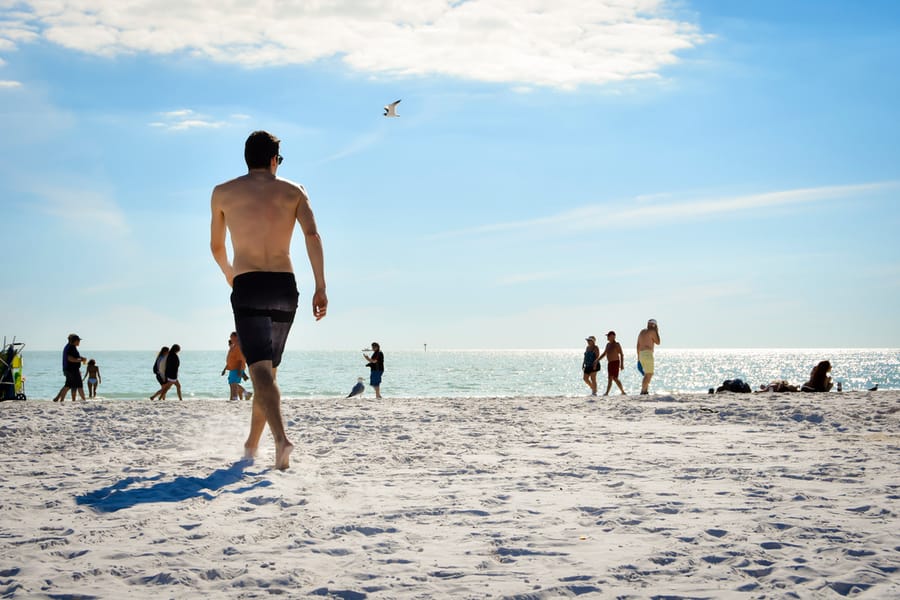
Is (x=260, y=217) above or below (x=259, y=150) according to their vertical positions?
below

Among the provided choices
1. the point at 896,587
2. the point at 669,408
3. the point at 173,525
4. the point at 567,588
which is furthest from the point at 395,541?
the point at 669,408

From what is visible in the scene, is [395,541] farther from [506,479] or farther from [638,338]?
[638,338]

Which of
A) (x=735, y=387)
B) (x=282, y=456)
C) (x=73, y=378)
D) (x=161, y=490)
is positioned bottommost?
(x=735, y=387)

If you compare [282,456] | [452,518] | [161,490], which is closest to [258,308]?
[282,456]

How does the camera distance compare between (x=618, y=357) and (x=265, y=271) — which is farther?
(x=618, y=357)

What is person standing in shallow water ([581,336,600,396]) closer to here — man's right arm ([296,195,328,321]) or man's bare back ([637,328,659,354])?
man's bare back ([637,328,659,354])

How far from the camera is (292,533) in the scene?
125 inches

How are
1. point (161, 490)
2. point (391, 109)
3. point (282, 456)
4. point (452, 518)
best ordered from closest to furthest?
point (452, 518) < point (161, 490) < point (282, 456) < point (391, 109)

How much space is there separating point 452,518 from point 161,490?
1.74 metres

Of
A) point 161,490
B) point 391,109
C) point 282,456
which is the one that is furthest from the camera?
point 391,109

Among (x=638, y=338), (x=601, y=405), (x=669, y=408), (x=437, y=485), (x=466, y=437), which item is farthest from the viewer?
(x=638, y=338)

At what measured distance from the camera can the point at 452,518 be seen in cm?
346

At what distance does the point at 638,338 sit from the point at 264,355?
13792 millimetres

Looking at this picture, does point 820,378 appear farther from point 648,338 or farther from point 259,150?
point 259,150
